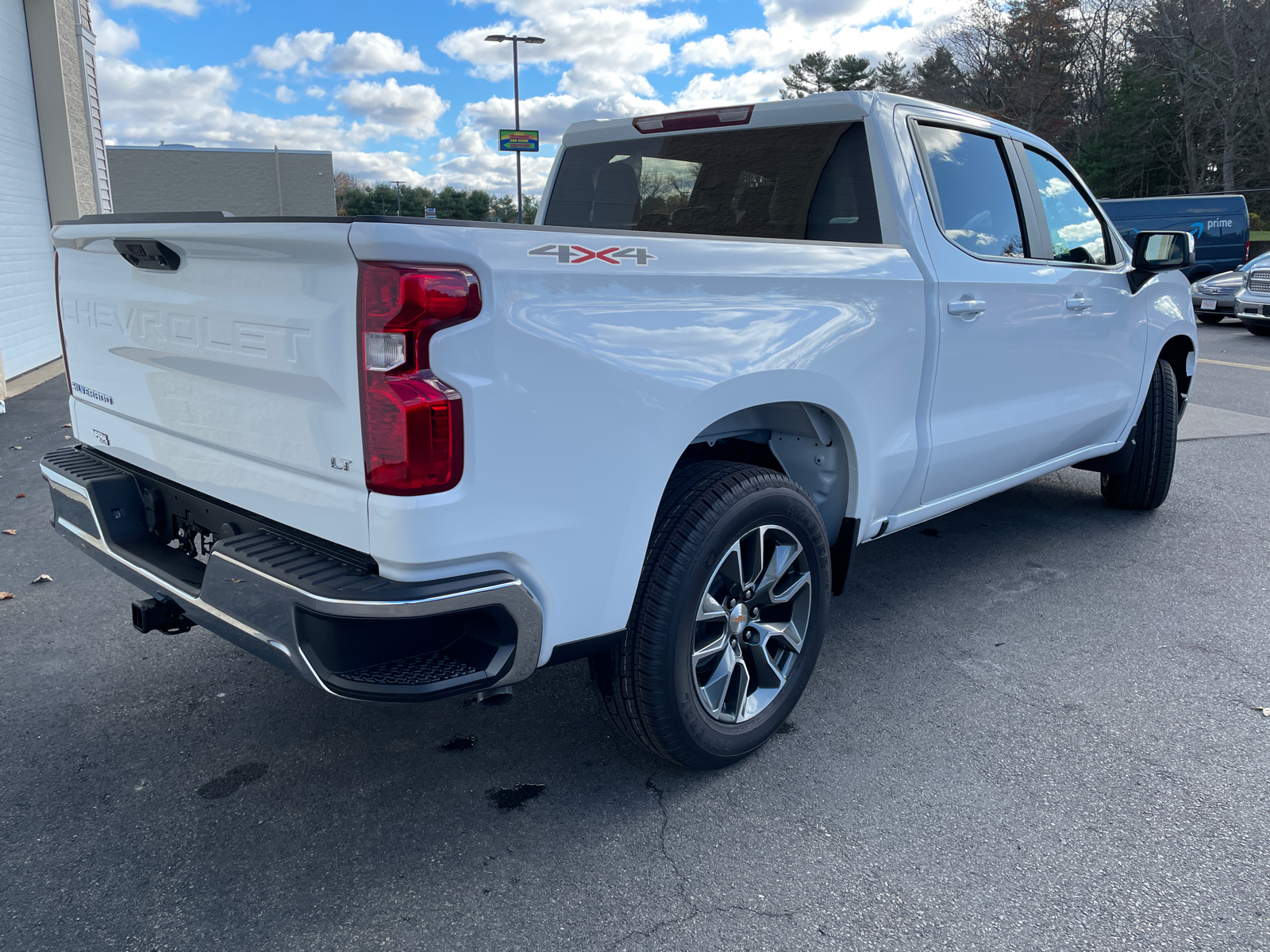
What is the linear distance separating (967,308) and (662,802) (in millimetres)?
2028

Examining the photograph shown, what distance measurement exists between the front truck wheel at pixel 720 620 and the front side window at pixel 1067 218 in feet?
7.20

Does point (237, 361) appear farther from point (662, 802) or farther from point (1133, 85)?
point (1133, 85)

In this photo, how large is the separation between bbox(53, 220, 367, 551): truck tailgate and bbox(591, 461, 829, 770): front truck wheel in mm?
825

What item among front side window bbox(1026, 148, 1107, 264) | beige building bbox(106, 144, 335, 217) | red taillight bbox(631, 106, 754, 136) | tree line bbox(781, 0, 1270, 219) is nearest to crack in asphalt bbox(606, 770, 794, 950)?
red taillight bbox(631, 106, 754, 136)

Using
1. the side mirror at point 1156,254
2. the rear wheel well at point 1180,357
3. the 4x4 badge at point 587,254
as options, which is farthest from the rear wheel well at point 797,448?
the rear wheel well at point 1180,357

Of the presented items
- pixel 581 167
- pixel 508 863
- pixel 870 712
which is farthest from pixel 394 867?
pixel 581 167

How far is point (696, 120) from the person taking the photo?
12.2ft

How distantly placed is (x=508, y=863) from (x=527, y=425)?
1.16 m

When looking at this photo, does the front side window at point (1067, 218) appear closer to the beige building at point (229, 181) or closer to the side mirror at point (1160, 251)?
the side mirror at point (1160, 251)

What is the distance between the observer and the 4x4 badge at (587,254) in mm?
1986

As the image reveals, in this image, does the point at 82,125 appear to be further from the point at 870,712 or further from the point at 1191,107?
the point at 1191,107

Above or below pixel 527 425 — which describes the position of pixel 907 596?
below

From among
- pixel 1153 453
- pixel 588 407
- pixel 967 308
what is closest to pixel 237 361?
pixel 588 407

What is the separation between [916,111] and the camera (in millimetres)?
3410
